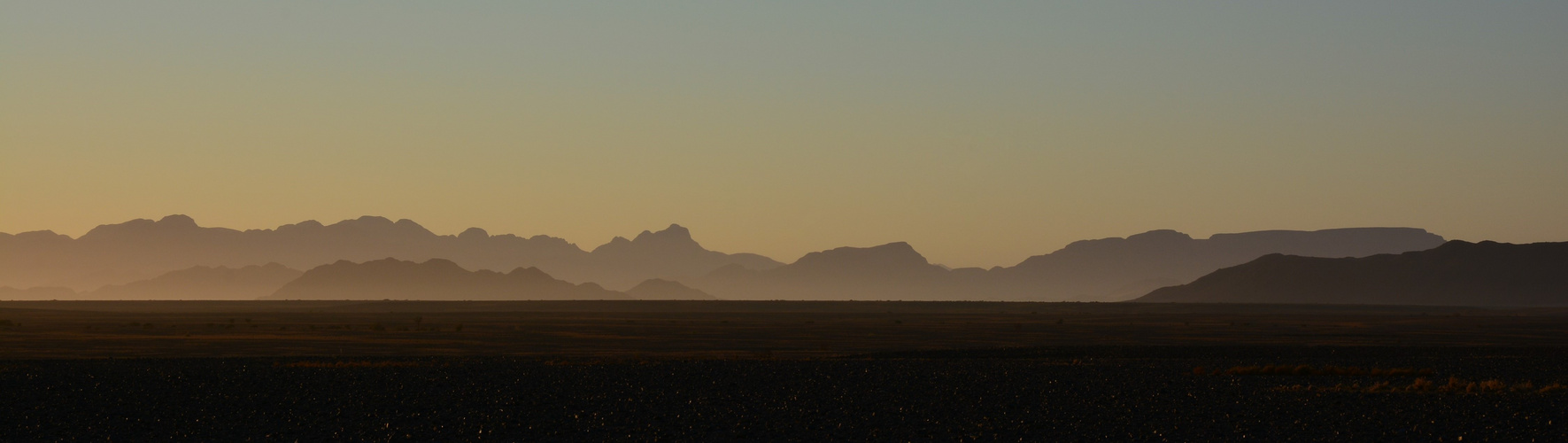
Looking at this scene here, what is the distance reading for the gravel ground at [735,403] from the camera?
2519 centimetres

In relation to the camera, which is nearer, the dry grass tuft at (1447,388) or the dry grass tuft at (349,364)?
the dry grass tuft at (1447,388)

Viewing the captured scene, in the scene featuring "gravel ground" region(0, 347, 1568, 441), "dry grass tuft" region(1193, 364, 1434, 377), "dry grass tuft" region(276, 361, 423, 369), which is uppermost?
A: "dry grass tuft" region(276, 361, 423, 369)

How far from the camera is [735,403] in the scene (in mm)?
29766

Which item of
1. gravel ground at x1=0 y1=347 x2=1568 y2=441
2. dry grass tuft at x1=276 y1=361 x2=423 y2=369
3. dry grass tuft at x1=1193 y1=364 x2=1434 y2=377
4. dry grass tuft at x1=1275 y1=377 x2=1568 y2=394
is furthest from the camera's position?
dry grass tuft at x1=276 y1=361 x2=423 y2=369

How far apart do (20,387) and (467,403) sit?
1184 cm

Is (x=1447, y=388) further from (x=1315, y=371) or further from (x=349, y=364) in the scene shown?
(x=349, y=364)

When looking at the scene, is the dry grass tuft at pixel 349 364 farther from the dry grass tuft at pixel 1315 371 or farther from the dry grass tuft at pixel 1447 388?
the dry grass tuft at pixel 1447 388

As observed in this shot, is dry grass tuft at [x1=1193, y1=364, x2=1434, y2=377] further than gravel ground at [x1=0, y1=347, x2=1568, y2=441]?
Yes

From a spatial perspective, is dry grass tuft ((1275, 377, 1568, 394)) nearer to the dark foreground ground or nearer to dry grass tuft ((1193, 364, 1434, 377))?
the dark foreground ground

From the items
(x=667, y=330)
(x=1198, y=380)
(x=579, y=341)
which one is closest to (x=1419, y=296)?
(x=667, y=330)

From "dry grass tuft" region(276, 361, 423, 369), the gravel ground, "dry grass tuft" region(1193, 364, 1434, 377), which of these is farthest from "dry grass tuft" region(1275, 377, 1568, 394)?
"dry grass tuft" region(276, 361, 423, 369)

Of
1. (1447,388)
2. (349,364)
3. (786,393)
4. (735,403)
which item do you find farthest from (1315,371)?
(349,364)

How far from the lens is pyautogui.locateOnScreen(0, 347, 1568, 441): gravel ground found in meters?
25.2

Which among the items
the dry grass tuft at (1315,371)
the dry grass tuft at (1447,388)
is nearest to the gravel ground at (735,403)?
the dry grass tuft at (1447,388)
